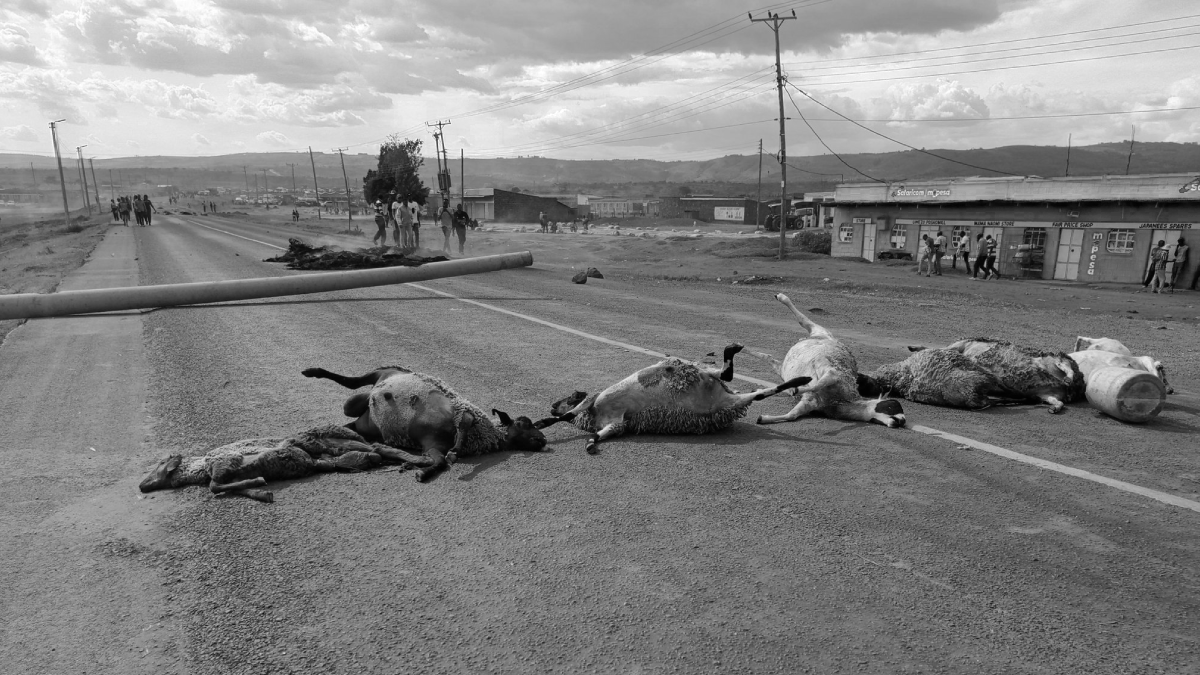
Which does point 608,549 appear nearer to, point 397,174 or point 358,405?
point 358,405

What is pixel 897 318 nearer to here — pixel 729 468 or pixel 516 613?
pixel 729 468

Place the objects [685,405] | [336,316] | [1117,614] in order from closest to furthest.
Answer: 1. [1117,614]
2. [685,405]
3. [336,316]

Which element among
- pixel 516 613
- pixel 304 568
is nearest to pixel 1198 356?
pixel 516 613

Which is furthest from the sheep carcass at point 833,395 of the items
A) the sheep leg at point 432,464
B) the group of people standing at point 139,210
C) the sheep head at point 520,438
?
the group of people standing at point 139,210

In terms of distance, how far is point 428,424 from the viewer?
579 centimetres

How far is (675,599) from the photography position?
3803 mm

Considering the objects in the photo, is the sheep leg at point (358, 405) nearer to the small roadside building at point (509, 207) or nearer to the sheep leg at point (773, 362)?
the sheep leg at point (773, 362)

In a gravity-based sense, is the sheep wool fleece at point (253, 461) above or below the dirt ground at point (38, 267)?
above

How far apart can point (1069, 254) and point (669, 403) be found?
102ft

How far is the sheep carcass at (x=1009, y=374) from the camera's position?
7246 mm

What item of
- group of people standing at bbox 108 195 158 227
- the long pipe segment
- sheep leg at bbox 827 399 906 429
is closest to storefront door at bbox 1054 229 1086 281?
the long pipe segment

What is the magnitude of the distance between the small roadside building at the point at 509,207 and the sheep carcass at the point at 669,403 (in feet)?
283

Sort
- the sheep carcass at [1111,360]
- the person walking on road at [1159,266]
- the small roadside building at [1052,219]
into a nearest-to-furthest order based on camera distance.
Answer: the sheep carcass at [1111,360] → the person walking on road at [1159,266] → the small roadside building at [1052,219]

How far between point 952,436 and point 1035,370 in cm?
173
